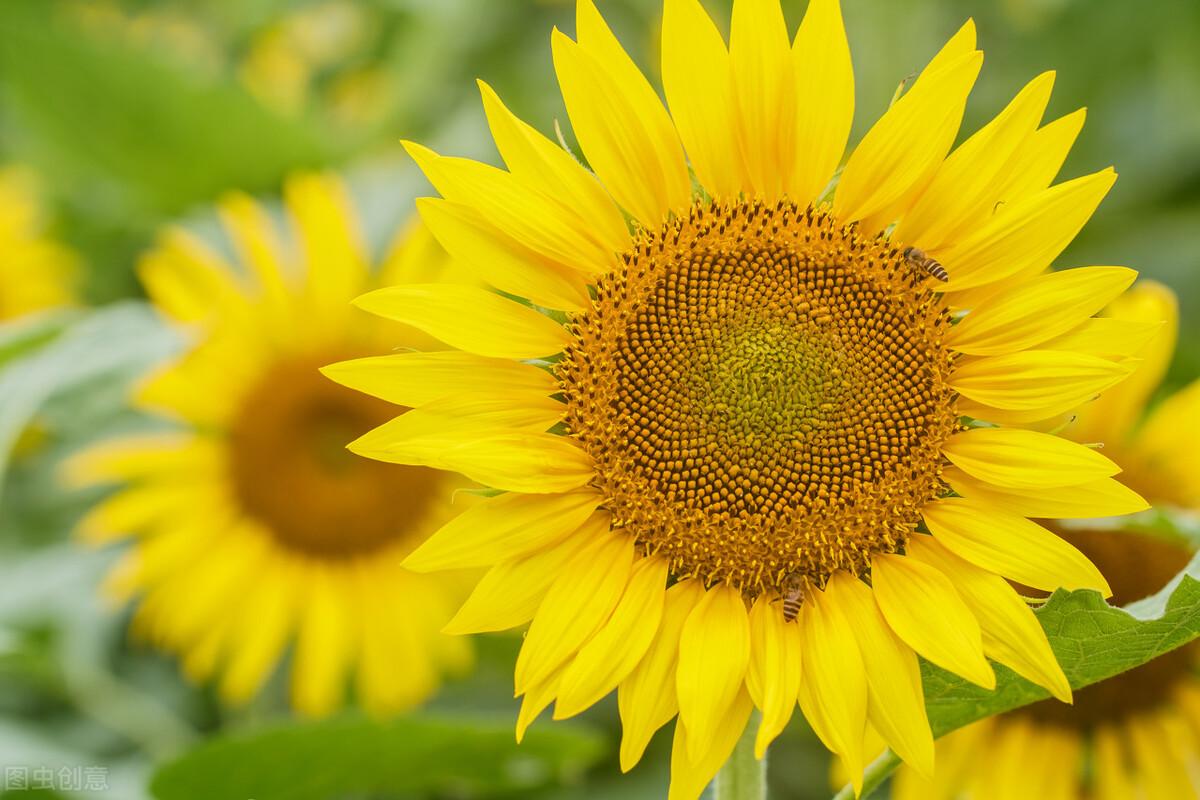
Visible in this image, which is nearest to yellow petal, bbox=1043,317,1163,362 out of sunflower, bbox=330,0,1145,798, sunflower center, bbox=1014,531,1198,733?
sunflower, bbox=330,0,1145,798

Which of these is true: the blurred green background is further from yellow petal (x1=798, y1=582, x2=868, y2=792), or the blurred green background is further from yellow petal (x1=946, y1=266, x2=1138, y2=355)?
yellow petal (x1=946, y1=266, x2=1138, y2=355)

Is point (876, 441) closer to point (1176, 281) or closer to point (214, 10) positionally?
point (1176, 281)

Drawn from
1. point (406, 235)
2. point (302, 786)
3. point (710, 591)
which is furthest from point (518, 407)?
point (406, 235)

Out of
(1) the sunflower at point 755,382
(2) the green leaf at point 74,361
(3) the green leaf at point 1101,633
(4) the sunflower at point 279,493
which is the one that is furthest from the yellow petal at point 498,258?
(4) the sunflower at point 279,493

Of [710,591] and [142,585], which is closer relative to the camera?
[710,591]

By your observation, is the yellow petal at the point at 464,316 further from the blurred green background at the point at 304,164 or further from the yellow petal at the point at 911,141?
the blurred green background at the point at 304,164

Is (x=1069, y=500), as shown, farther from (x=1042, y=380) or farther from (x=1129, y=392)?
(x=1129, y=392)
